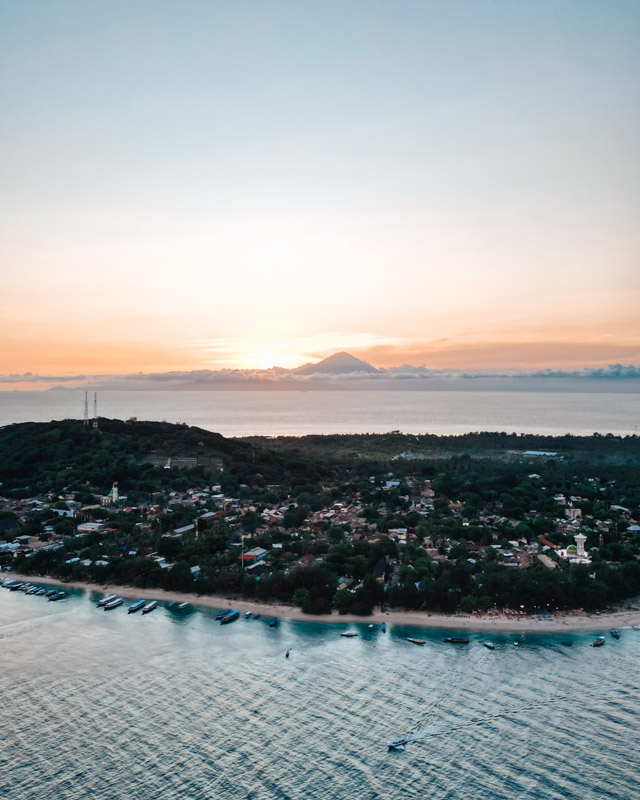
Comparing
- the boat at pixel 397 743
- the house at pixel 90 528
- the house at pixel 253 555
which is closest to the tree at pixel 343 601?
the house at pixel 253 555

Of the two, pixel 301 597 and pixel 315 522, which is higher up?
pixel 315 522

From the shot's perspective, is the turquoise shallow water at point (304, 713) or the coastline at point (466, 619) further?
the coastline at point (466, 619)

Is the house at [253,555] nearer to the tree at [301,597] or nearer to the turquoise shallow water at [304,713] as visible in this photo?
the tree at [301,597]

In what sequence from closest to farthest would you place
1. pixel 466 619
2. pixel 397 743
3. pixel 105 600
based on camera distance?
pixel 397 743 → pixel 466 619 → pixel 105 600

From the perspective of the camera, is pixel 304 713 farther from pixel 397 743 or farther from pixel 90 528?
pixel 90 528

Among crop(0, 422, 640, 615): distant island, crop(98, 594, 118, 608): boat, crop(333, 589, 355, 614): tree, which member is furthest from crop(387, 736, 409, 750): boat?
crop(98, 594, 118, 608): boat

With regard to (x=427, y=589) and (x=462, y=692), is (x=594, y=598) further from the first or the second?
(x=462, y=692)

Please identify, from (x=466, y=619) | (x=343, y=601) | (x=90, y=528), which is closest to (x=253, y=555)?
(x=343, y=601)
